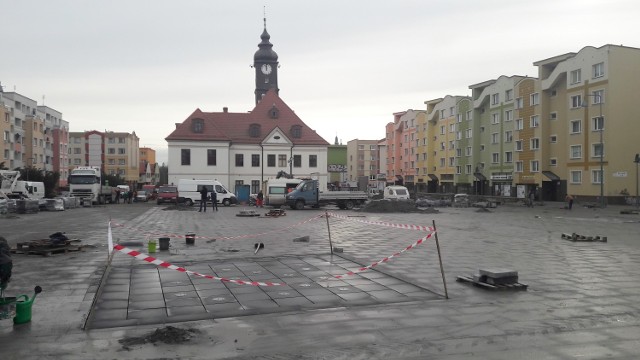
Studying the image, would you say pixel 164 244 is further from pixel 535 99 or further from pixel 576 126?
pixel 535 99

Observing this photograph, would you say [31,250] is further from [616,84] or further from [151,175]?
[151,175]

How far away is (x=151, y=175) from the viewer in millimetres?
141125

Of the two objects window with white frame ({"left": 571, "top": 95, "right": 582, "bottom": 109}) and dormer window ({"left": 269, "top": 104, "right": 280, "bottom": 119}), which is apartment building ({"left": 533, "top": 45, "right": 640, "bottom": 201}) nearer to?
window with white frame ({"left": 571, "top": 95, "right": 582, "bottom": 109})

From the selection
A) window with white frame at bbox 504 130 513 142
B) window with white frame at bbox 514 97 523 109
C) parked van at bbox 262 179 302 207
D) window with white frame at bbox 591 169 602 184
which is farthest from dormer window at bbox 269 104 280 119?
window with white frame at bbox 591 169 602 184

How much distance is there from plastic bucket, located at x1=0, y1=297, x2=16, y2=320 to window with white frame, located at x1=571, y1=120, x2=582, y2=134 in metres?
51.9

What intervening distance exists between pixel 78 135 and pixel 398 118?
76504 millimetres

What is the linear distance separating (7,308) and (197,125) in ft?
187

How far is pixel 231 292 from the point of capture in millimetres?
8180

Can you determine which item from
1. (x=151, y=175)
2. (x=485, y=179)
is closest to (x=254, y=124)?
(x=485, y=179)

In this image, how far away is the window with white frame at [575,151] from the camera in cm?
4868

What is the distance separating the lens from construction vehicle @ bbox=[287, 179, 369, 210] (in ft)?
124

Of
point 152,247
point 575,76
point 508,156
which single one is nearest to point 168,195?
point 152,247

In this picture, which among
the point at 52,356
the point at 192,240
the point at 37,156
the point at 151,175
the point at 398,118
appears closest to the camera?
the point at 52,356

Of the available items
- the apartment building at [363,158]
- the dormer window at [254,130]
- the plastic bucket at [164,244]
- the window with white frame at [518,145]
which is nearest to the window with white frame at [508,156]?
the window with white frame at [518,145]
